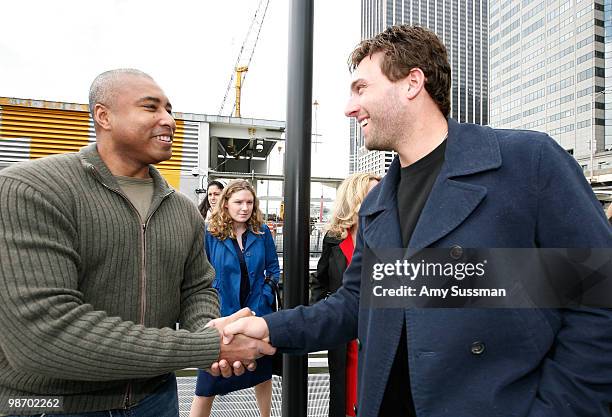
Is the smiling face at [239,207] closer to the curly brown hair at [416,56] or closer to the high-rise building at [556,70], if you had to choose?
the curly brown hair at [416,56]

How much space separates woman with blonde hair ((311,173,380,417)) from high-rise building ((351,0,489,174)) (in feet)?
1.31

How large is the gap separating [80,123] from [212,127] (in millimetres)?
3308

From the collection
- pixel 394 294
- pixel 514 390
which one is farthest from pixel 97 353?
pixel 514 390

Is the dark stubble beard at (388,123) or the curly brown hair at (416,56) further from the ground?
the curly brown hair at (416,56)

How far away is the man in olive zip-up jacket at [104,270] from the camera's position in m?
1.35

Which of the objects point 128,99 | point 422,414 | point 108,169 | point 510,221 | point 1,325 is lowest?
point 422,414

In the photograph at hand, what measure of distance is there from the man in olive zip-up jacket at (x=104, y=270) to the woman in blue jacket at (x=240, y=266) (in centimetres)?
167

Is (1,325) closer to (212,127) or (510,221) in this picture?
(510,221)

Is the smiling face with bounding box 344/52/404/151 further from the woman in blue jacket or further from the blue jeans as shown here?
the woman in blue jacket

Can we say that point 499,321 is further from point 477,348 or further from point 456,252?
point 456,252

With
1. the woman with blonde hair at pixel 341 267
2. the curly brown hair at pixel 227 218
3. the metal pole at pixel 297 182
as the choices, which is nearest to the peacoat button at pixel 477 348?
the metal pole at pixel 297 182

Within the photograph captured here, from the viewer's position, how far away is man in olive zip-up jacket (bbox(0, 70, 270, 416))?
1352 mm

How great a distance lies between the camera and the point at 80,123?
10.7m

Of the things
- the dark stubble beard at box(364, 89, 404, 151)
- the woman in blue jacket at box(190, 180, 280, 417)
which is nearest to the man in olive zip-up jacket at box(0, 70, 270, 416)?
the dark stubble beard at box(364, 89, 404, 151)
